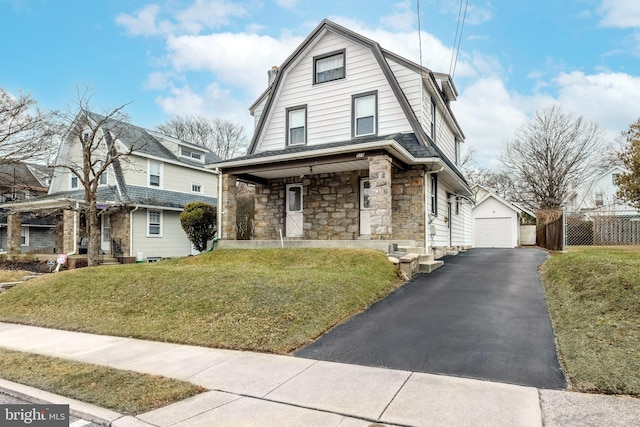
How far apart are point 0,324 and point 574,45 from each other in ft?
64.6

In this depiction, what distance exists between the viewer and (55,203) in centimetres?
1770

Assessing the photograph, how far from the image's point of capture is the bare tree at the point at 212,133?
38.1m

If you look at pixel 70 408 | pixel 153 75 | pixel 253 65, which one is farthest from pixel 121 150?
pixel 70 408

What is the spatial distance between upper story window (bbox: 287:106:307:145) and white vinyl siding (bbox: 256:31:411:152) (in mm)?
188

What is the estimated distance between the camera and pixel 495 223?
24.8 metres

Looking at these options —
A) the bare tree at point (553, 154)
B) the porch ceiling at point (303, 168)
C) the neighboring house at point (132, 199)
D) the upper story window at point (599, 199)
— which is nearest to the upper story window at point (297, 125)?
the porch ceiling at point (303, 168)

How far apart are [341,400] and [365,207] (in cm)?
976

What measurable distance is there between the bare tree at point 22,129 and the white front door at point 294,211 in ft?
41.7

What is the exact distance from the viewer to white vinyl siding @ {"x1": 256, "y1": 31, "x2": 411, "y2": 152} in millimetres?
12906

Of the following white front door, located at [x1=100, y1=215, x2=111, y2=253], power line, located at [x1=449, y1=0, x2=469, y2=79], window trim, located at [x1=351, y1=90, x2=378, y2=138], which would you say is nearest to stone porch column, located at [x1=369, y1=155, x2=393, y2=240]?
window trim, located at [x1=351, y1=90, x2=378, y2=138]

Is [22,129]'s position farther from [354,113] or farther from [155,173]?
[354,113]

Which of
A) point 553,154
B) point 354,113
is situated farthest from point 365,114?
point 553,154

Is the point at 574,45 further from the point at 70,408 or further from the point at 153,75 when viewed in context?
the point at 153,75

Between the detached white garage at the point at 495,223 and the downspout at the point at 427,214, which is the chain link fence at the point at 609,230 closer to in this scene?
the detached white garage at the point at 495,223
